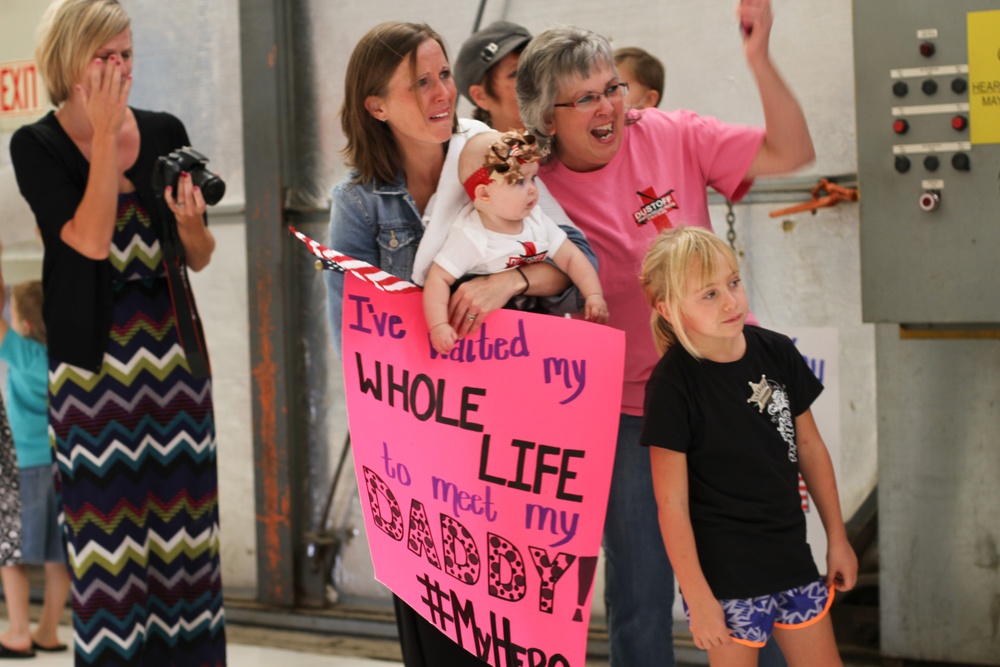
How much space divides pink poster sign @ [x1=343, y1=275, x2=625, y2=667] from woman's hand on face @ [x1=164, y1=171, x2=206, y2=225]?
0.68 meters

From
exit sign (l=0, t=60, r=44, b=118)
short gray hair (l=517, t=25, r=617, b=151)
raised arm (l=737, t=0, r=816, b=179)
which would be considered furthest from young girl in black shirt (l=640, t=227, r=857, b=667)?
exit sign (l=0, t=60, r=44, b=118)

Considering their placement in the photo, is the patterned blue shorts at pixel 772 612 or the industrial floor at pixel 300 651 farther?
the industrial floor at pixel 300 651

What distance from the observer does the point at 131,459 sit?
2.82 meters

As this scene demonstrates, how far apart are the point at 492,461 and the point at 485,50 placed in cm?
116

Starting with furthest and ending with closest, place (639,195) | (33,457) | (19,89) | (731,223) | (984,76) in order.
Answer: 1. (19,89)
2. (33,457)
3. (731,223)
4. (984,76)
5. (639,195)

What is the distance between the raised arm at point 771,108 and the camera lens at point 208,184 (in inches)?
51.7

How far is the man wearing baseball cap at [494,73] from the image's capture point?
274cm

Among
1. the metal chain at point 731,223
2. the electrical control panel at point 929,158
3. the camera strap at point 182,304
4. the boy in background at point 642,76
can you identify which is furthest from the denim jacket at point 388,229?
the metal chain at point 731,223

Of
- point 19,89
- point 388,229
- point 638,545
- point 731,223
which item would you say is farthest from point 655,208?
point 19,89

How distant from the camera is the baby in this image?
6.64ft

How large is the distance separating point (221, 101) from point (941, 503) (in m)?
2.94

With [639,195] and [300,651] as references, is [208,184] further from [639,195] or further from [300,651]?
[300,651]

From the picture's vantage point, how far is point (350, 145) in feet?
7.32

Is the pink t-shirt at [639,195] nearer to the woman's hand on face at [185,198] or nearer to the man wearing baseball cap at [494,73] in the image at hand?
the man wearing baseball cap at [494,73]
